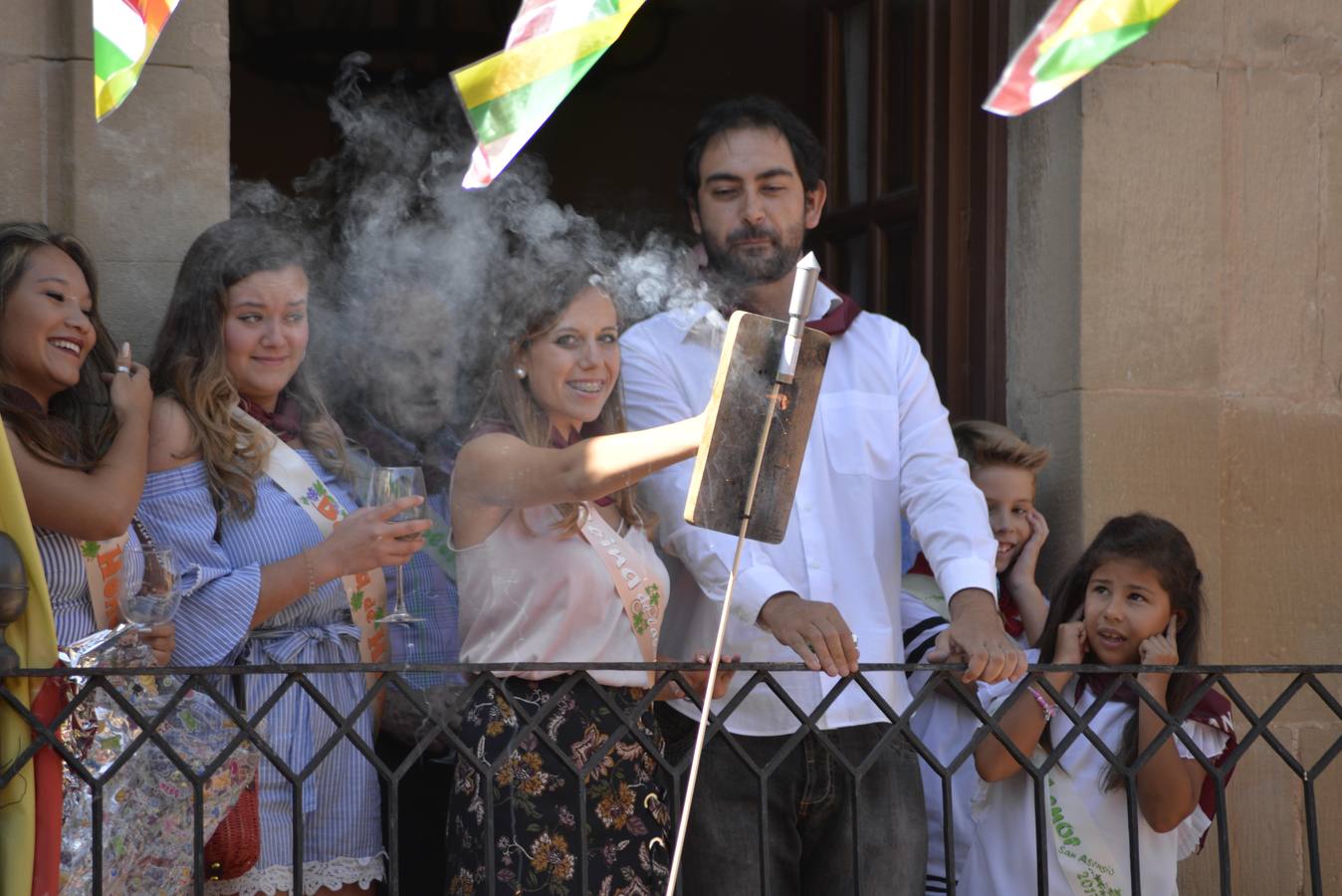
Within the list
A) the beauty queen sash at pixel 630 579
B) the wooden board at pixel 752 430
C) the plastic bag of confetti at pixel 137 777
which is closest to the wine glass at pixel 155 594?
the plastic bag of confetti at pixel 137 777

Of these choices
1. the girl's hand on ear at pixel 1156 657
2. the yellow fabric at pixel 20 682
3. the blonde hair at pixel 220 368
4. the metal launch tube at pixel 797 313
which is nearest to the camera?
the metal launch tube at pixel 797 313

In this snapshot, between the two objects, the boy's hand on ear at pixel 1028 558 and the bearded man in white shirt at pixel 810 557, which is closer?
the bearded man in white shirt at pixel 810 557

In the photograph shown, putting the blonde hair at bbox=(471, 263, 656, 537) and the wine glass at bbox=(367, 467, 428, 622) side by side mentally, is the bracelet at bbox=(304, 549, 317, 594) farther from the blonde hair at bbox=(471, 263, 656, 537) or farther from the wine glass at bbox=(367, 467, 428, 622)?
the blonde hair at bbox=(471, 263, 656, 537)

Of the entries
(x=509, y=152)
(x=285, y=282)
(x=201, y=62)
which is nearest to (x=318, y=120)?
(x=201, y=62)

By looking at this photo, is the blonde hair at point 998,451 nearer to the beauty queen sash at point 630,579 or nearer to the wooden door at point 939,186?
the wooden door at point 939,186

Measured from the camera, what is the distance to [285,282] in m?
3.64

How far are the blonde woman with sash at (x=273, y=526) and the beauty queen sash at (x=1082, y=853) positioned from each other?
1.27 metres

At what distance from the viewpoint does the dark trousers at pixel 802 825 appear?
358 centimetres

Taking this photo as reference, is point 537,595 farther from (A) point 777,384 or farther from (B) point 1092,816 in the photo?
(B) point 1092,816

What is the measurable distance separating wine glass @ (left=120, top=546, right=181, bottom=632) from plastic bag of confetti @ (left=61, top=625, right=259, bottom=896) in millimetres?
37

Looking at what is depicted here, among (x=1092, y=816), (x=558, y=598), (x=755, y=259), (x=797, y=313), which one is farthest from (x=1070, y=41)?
(x=1092, y=816)

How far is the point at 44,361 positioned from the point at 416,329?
38.6 inches

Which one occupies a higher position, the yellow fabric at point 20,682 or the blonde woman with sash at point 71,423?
the blonde woman with sash at point 71,423

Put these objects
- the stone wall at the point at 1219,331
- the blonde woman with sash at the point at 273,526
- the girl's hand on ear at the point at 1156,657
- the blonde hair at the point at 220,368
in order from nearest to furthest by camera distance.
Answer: the blonde woman with sash at the point at 273,526, the blonde hair at the point at 220,368, the girl's hand on ear at the point at 1156,657, the stone wall at the point at 1219,331
